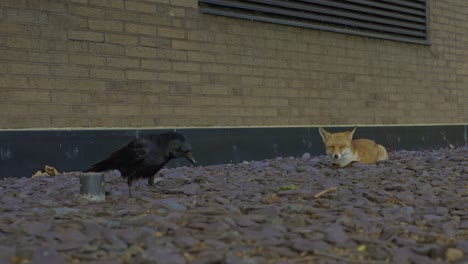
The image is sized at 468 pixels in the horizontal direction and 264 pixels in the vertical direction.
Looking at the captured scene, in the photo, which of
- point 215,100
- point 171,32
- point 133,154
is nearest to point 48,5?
point 171,32

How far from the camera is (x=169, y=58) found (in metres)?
6.51

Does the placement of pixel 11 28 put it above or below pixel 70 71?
above

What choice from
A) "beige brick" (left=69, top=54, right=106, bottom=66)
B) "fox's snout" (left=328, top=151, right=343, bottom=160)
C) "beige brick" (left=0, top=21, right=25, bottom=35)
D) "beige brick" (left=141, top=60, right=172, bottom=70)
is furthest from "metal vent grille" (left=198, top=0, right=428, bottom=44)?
"fox's snout" (left=328, top=151, right=343, bottom=160)

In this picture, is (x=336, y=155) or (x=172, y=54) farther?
(x=172, y=54)

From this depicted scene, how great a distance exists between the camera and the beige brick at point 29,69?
5410 mm

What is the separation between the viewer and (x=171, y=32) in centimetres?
653

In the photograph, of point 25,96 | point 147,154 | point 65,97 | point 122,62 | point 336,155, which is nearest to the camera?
point 147,154

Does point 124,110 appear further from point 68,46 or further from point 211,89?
point 211,89

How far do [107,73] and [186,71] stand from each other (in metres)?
1.03

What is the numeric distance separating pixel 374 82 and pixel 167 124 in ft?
12.7

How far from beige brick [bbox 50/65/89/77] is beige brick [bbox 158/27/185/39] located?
1.05m

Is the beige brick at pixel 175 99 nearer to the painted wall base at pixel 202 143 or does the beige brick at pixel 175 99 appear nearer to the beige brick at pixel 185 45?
the painted wall base at pixel 202 143

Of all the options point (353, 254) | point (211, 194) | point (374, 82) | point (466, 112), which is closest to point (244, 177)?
point (211, 194)

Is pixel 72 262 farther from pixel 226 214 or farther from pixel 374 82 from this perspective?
pixel 374 82
